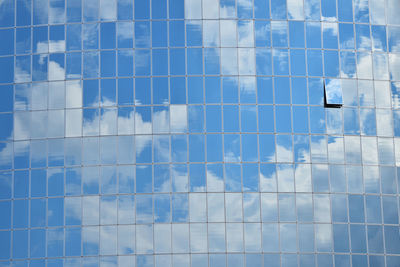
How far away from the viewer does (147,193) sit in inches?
1615

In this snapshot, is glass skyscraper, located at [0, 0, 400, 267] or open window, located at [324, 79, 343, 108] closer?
glass skyscraper, located at [0, 0, 400, 267]

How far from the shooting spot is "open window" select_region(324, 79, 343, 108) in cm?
4219

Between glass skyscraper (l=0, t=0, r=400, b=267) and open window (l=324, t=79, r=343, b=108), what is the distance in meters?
0.10

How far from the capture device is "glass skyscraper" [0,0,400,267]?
134 ft

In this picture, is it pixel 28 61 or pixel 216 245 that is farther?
pixel 28 61

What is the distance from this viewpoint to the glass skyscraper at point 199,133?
40.8 m

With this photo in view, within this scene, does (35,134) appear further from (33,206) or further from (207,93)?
(207,93)

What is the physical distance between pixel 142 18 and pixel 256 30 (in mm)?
7243

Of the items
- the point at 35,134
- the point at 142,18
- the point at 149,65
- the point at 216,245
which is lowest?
the point at 216,245

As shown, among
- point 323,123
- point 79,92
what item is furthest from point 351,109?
point 79,92

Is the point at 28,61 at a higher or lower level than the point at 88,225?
higher

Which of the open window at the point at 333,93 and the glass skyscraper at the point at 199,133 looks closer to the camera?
the glass skyscraper at the point at 199,133

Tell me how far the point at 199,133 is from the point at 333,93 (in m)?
8.74

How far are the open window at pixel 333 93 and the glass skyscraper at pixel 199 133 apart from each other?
10 centimetres
